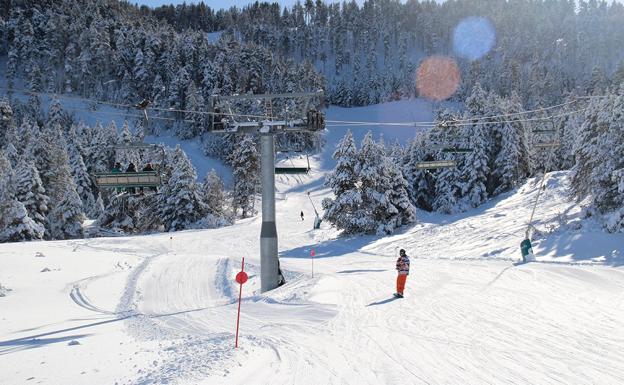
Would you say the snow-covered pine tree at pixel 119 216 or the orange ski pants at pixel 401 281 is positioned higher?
the orange ski pants at pixel 401 281

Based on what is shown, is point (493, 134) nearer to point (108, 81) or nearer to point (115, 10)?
point (108, 81)

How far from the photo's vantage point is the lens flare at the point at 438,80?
467ft

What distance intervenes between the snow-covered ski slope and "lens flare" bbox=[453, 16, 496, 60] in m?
162

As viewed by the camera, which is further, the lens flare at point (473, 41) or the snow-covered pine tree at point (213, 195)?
the lens flare at point (473, 41)

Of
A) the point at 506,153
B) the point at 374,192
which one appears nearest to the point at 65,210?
the point at 374,192

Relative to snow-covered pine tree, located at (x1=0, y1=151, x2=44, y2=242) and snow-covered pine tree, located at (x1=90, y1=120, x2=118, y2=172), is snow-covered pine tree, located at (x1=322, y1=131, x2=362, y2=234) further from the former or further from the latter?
snow-covered pine tree, located at (x1=90, y1=120, x2=118, y2=172)

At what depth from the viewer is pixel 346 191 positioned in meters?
40.1

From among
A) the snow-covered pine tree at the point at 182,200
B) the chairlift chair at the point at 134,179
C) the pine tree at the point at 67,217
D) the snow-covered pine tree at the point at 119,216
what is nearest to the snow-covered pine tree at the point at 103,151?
the snow-covered pine tree at the point at 119,216

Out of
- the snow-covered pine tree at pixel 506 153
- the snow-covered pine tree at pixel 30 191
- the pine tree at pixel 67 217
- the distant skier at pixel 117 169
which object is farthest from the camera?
the pine tree at pixel 67 217

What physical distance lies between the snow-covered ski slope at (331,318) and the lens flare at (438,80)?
116811mm

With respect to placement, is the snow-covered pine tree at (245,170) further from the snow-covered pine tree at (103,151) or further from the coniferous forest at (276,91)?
the snow-covered pine tree at (103,151)

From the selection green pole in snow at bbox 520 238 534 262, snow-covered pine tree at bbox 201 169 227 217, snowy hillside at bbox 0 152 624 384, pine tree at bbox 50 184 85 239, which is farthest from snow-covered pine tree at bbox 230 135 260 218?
green pole in snow at bbox 520 238 534 262

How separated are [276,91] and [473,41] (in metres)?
107

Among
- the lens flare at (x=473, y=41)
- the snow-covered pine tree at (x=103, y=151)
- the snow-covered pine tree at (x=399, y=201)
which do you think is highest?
the lens flare at (x=473, y=41)
